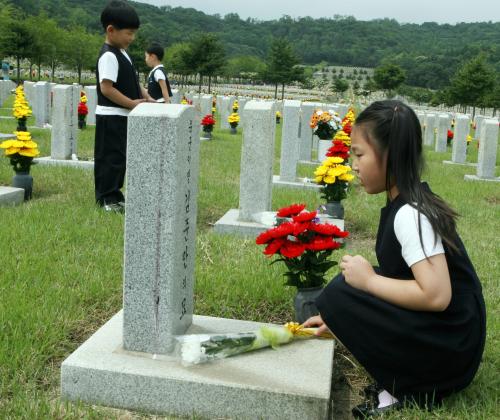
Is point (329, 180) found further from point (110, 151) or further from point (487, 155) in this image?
point (487, 155)

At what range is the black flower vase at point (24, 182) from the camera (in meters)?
6.03

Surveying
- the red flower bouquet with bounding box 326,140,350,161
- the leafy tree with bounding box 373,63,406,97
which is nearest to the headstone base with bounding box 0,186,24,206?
the red flower bouquet with bounding box 326,140,350,161

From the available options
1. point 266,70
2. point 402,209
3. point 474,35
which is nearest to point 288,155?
point 402,209

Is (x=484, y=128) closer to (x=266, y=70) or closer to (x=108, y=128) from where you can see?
(x=108, y=128)

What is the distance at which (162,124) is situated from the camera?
2.35 meters

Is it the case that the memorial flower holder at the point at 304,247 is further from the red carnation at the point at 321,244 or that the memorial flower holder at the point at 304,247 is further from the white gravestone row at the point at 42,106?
the white gravestone row at the point at 42,106

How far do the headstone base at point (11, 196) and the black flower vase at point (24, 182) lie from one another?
21 cm

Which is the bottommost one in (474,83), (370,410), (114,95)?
(370,410)

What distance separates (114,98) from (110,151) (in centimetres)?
48

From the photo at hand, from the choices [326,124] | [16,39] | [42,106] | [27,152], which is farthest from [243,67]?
[27,152]

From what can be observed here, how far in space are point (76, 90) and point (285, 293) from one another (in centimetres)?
603

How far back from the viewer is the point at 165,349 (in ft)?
8.29

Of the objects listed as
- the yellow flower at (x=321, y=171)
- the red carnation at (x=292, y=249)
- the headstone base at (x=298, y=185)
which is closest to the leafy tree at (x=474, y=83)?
the headstone base at (x=298, y=185)

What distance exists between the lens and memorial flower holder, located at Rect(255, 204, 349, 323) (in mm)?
2902
